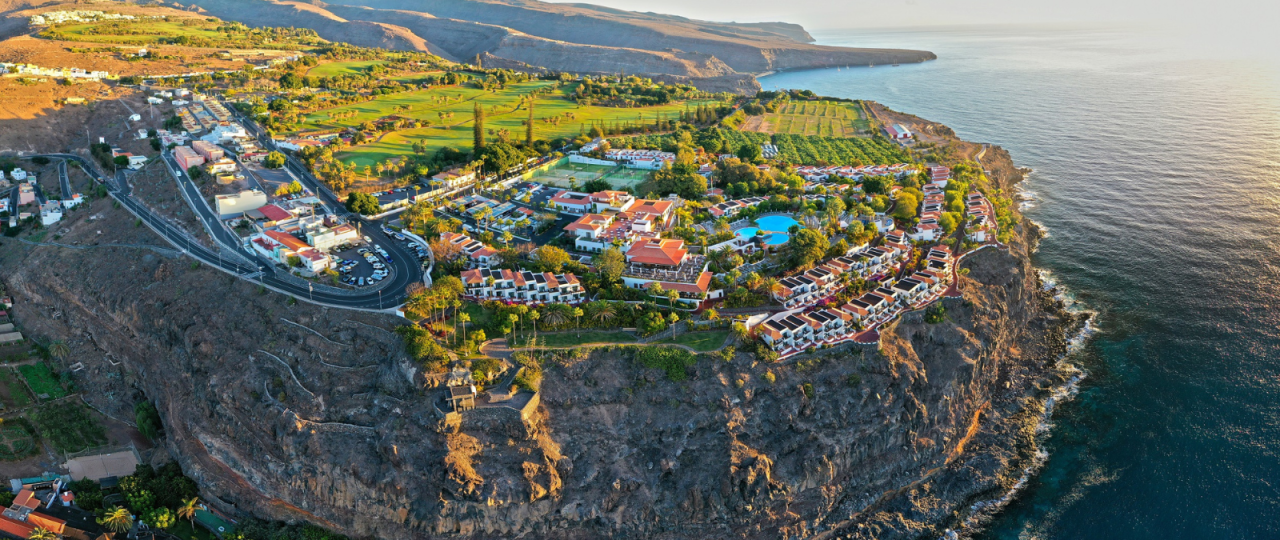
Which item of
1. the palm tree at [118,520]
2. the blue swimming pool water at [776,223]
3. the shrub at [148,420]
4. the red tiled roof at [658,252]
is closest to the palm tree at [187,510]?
the palm tree at [118,520]

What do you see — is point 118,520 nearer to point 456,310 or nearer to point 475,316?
point 456,310

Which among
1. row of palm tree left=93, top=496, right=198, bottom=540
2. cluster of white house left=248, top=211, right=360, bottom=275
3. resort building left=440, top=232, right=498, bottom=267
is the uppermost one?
resort building left=440, top=232, right=498, bottom=267

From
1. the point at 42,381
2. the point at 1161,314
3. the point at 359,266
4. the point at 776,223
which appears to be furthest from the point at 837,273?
the point at 42,381

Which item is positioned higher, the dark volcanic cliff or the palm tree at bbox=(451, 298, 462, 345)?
the palm tree at bbox=(451, 298, 462, 345)

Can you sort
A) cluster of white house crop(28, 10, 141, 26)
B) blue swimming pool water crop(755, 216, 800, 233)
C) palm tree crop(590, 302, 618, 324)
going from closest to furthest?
palm tree crop(590, 302, 618, 324) < blue swimming pool water crop(755, 216, 800, 233) < cluster of white house crop(28, 10, 141, 26)

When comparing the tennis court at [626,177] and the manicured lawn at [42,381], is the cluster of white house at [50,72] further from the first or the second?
the tennis court at [626,177]

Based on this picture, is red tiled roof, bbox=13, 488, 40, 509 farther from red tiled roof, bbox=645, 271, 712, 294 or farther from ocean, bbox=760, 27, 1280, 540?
ocean, bbox=760, 27, 1280, 540

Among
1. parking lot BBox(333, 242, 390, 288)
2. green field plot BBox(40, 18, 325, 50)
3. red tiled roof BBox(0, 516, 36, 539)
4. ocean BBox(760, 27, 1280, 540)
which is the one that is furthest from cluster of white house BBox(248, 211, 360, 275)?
green field plot BBox(40, 18, 325, 50)
